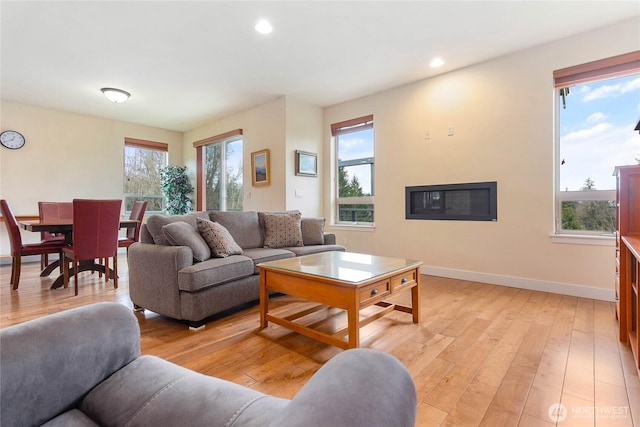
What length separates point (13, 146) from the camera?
4805 mm

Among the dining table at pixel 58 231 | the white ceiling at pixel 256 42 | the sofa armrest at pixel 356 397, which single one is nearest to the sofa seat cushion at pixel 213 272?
the sofa armrest at pixel 356 397

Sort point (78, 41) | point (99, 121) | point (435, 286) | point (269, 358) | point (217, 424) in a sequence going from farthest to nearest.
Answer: point (99, 121) < point (435, 286) < point (78, 41) < point (269, 358) < point (217, 424)

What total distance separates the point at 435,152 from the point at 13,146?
6.40 metres

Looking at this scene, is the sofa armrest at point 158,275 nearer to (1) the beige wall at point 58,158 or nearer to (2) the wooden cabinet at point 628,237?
(2) the wooden cabinet at point 628,237

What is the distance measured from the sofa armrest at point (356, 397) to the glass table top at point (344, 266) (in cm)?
121

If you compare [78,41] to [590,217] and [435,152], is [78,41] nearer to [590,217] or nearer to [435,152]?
[435,152]

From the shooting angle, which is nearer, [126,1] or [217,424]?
[217,424]

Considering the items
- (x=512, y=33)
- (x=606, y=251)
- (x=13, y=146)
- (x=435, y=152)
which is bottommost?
(x=606, y=251)

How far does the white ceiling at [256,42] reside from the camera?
260 cm

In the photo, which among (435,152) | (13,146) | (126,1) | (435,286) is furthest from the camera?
(13,146)

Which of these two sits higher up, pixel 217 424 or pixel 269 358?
pixel 217 424

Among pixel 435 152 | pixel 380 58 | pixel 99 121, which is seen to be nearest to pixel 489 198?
pixel 435 152

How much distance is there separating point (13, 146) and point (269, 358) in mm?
5766

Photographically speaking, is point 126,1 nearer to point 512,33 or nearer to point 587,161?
point 512,33
